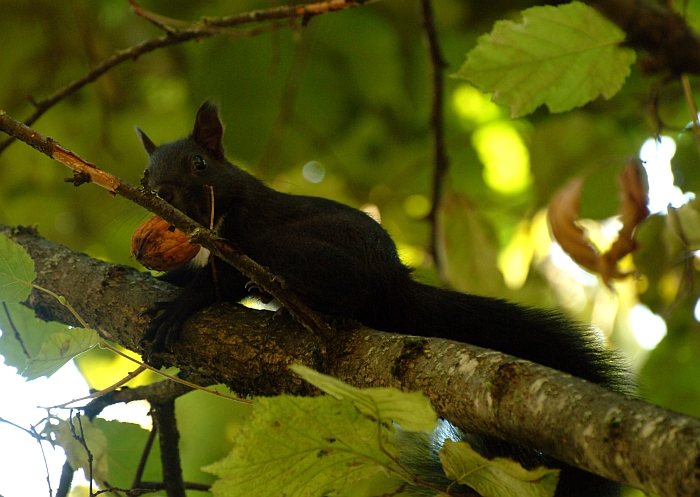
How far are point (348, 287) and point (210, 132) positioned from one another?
1069 millimetres

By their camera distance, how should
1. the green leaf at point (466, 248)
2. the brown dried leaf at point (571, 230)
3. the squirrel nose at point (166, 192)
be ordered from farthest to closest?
the green leaf at point (466, 248) < the squirrel nose at point (166, 192) < the brown dried leaf at point (571, 230)

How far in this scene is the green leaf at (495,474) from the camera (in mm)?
979

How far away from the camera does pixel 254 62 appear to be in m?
3.58

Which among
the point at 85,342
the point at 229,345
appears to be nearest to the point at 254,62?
the point at 229,345

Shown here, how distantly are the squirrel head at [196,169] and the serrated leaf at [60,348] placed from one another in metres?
1.09

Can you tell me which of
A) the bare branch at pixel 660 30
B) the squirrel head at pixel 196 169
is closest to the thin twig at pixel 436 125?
the squirrel head at pixel 196 169

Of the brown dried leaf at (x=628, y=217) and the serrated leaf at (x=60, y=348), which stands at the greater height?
the serrated leaf at (x=60, y=348)

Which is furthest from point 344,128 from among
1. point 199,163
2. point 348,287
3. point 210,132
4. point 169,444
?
point 169,444

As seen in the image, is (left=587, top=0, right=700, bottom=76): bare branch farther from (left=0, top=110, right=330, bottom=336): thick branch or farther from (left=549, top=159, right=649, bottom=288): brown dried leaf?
(left=0, top=110, right=330, bottom=336): thick branch

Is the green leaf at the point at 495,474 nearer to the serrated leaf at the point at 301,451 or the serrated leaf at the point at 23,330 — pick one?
the serrated leaf at the point at 301,451

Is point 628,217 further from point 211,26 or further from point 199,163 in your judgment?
point 199,163

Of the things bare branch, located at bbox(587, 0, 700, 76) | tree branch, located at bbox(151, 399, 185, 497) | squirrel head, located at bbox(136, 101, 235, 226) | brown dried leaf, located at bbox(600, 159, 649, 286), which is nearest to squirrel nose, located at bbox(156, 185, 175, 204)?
squirrel head, located at bbox(136, 101, 235, 226)

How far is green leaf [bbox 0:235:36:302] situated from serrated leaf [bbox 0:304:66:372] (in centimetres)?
21

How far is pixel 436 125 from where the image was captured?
292cm
